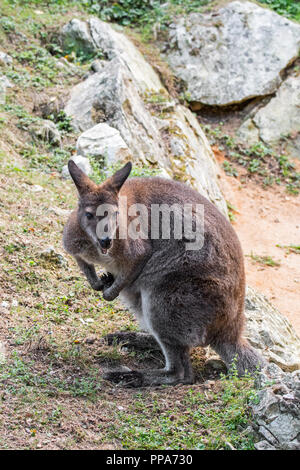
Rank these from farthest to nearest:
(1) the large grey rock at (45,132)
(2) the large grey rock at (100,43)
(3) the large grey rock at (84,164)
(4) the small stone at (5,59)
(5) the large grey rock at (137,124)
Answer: (2) the large grey rock at (100,43) → (4) the small stone at (5,59) → (5) the large grey rock at (137,124) → (1) the large grey rock at (45,132) → (3) the large grey rock at (84,164)

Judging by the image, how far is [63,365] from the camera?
5227 mm

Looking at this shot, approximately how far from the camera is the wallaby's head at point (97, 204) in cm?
510

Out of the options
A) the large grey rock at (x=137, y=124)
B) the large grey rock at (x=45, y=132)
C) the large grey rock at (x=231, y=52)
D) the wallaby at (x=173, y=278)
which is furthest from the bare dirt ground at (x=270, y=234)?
the large grey rock at (x=45, y=132)

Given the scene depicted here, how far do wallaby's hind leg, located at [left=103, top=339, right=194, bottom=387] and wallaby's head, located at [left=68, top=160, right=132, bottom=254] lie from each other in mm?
1143

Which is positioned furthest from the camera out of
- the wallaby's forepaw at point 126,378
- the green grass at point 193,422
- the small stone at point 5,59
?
the small stone at point 5,59

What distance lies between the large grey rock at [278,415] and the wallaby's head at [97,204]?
1834mm

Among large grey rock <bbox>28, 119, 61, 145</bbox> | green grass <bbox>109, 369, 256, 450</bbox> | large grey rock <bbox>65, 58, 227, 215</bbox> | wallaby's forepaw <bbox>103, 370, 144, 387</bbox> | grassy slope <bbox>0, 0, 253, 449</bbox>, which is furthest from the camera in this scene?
large grey rock <bbox>65, 58, 227, 215</bbox>

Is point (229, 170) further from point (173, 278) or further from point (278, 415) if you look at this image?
point (278, 415)

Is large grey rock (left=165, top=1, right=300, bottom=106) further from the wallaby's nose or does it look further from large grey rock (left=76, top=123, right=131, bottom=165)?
the wallaby's nose

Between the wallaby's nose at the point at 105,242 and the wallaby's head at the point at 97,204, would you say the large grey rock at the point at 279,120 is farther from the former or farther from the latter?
the wallaby's nose at the point at 105,242

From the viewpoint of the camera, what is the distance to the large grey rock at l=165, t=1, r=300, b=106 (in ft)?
44.5

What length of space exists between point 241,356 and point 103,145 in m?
4.47

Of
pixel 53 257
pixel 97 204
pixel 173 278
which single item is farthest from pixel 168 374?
pixel 53 257

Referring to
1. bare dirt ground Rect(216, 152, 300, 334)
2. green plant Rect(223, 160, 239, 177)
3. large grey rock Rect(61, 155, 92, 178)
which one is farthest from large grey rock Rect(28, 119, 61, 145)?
green plant Rect(223, 160, 239, 177)
